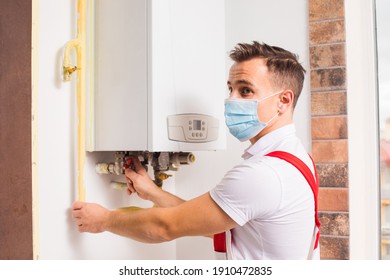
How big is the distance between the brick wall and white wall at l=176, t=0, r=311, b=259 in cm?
4

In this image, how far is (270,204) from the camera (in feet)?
3.55

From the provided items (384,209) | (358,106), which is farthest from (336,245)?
(358,106)

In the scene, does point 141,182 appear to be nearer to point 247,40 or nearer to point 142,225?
point 142,225

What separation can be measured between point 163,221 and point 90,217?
0.25 meters

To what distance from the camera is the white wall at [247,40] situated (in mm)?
1799

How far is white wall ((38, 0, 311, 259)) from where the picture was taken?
122cm

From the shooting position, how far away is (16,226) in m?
1.07

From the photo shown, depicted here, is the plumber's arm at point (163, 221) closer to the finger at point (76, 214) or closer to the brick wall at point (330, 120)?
the finger at point (76, 214)

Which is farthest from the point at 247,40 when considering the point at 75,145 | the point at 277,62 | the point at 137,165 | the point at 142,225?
the point at 142,225

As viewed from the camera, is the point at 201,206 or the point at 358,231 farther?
the point at 358,231

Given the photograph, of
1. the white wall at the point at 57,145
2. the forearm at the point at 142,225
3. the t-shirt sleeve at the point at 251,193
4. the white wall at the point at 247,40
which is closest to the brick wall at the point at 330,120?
the white wall at the point at 247,40

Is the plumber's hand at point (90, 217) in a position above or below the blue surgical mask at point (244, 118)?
below
